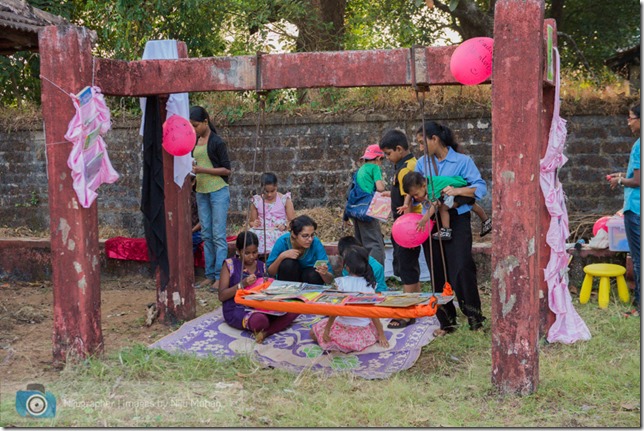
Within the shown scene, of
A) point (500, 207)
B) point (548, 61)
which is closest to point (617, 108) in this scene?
point (548, 61)

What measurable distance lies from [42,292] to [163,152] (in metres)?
2.81

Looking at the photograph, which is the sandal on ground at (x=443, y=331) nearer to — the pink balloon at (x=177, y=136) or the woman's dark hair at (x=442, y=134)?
the woman's dark hair at (x=442, y=134)

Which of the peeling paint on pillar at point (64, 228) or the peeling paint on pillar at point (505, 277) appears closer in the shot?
the peeling paint on pillar at point (505, 277)

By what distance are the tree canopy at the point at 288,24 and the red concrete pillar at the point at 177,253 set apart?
428 centimetres

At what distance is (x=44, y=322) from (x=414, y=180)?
3.62 metres

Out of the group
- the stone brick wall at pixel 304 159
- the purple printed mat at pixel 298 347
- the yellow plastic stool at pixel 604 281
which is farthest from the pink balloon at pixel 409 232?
the stone brick wall at pixel 304 159

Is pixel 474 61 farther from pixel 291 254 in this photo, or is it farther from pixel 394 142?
pixel 291 254

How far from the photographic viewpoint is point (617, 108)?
9.23 meters

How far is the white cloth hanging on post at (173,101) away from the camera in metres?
6.59

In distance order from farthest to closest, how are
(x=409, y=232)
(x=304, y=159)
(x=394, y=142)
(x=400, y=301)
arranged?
(x=304, y=159), (x=394, y=142), (x=409, y=232), (x=400, y=301)

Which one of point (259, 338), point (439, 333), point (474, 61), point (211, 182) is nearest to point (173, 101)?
point (211, 182)

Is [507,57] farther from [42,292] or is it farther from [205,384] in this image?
[42,292]

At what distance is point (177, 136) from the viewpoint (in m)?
6.38

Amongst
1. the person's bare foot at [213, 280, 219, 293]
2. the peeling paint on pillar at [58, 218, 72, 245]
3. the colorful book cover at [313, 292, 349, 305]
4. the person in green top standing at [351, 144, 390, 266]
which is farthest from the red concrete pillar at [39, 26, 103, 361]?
the person in green top standing at [351, 144, 390, 266]
